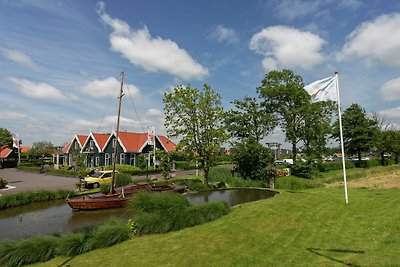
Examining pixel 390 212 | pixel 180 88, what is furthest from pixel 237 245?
pixel 180 88

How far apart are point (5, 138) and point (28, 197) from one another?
2060 inches

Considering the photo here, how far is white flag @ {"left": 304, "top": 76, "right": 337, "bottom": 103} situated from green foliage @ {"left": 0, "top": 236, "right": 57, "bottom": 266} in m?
12.5

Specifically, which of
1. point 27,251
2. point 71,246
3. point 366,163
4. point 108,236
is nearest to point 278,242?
point 108,236

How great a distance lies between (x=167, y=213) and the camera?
12164 millimetres

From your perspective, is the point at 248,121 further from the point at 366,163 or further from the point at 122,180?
the point at 366,163

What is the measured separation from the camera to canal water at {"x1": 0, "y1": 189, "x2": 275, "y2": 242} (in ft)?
48.9

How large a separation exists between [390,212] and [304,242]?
4.97 m

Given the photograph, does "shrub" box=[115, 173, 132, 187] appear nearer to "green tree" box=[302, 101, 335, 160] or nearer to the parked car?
the parked car

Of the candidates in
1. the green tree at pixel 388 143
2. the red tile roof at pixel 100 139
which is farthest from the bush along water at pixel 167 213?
the green tree at pixel 388 143

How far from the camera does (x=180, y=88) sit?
88.8ft

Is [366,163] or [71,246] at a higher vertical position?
[366,163]

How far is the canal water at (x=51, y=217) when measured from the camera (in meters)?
14.9

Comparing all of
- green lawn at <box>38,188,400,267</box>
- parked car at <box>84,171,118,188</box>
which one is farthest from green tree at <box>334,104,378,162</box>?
green lawn at <box>38,188,400,267</box>

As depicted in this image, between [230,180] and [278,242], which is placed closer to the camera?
[278,242]
